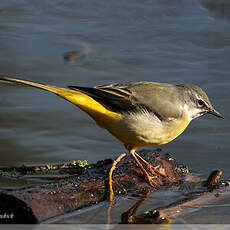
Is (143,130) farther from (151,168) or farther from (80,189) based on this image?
(80,189)

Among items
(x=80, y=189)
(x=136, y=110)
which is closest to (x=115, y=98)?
(x=136, y=110)

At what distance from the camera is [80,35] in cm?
1280

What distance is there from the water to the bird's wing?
49.8 inches

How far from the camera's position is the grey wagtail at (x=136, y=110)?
6.29 meters

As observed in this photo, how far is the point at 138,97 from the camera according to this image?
21.5 feet

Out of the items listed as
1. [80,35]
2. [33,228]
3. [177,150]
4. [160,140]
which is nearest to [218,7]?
[80,35]

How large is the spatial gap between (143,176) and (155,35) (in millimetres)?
7188

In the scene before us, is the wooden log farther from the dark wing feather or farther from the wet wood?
the dark wing feather

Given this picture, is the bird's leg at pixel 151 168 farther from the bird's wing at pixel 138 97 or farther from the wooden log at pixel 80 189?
the bird's wing at pixel 138 97

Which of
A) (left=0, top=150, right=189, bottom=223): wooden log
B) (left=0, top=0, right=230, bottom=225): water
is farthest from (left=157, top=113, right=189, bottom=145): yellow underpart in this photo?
(left=0, top=0, right=230, bottom=225): water

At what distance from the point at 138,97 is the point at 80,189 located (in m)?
1.37

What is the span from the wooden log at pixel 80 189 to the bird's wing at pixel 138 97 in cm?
53

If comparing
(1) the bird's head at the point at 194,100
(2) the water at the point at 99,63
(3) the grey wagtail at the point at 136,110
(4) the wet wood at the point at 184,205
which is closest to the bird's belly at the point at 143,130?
(3) the grey wagtail at the point at 136,110

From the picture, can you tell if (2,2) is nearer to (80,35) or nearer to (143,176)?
(80,35)
